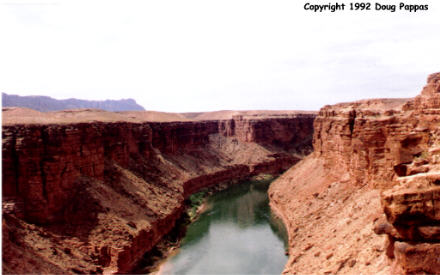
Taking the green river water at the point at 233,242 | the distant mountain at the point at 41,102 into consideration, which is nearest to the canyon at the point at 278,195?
the green river water at the point at 233,242

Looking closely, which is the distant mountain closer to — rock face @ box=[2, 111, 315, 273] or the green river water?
rock face @ box=[2, 111, 315, 273]

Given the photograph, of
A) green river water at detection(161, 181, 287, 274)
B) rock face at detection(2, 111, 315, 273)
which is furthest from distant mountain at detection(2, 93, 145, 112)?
green river water at detection(161, 181, 287, 274)

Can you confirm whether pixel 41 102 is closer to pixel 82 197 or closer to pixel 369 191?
pixel 82 197

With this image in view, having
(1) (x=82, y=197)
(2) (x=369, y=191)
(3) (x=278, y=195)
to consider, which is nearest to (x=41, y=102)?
(3) (x=278, y=195)

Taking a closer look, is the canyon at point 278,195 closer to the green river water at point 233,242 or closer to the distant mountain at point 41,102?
the green river water at point 233,242

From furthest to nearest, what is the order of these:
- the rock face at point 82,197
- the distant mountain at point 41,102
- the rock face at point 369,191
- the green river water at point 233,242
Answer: the distant mountain at point 41,102
the green river water at point 233,242
the rock face at point 82,197
the rock face at point 369,191

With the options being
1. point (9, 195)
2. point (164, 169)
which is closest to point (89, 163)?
point (9, 195)

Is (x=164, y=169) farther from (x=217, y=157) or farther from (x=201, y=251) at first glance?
(x=217, y=157)
